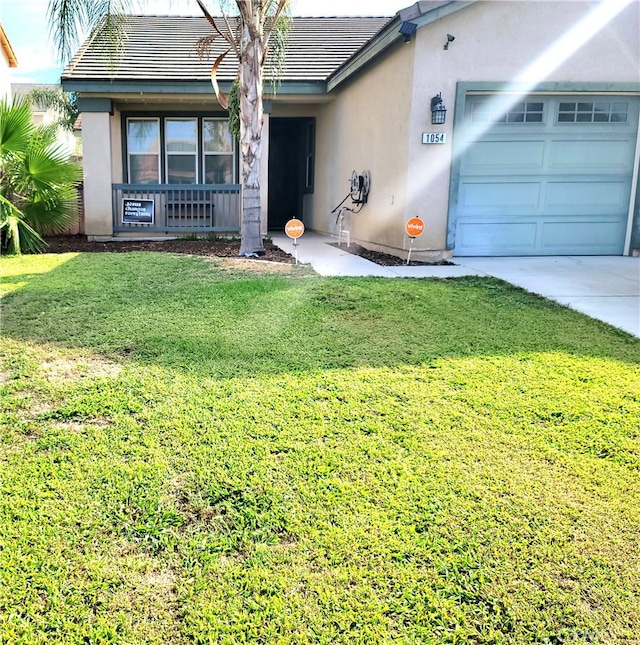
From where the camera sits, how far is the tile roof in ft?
39.2

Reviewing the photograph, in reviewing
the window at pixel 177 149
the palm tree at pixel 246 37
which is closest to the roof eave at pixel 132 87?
the window at pixel 177 149

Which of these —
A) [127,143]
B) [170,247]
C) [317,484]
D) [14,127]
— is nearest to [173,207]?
[170,247]

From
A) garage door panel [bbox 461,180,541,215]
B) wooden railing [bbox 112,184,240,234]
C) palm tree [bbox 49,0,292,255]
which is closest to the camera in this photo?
palm tree [bbox 49,0,292,255]

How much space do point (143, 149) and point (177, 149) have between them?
0.78 m

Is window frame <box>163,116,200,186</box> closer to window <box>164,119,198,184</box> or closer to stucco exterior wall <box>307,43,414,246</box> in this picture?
window <box>164,119,198,184</box>

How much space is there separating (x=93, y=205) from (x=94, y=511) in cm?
1067

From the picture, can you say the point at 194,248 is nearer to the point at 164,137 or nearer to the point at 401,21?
the point at 164,137

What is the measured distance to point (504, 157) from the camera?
9.02m

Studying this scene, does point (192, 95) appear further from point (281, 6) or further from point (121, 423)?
point (121, 423)

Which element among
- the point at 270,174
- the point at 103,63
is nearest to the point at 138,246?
the point at 103,63

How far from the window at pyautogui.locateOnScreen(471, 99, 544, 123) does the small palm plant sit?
21.7 feet

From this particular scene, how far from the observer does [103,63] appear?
1241cm

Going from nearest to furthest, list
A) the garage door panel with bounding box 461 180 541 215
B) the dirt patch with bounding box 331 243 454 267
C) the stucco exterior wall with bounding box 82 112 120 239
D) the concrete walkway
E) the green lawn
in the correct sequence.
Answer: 1. the green lawn
2. the concrete walkway
3. the dirt patch with bounding box 331 243 454 267
4. the garage door panel with bounding box 461 180 541 215
5. the stucco exterior wall with bounding box 82 112 120 239

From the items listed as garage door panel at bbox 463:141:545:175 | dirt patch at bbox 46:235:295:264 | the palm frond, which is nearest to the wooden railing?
dirt patch at bbox 46:235:295:264
